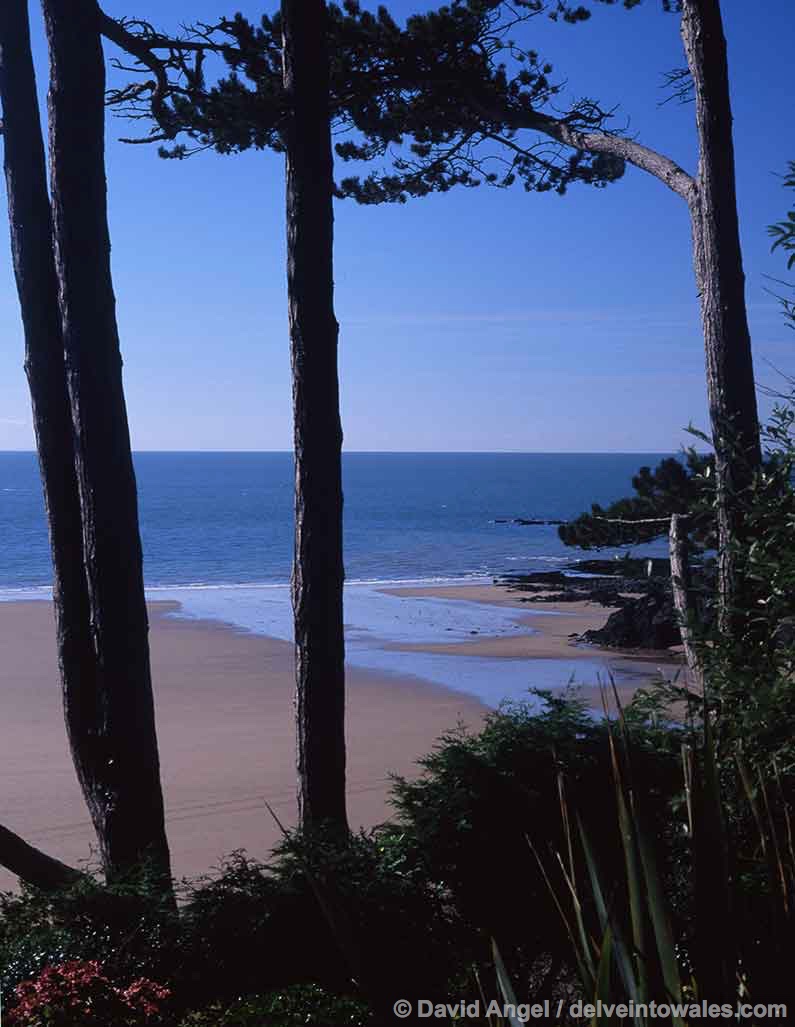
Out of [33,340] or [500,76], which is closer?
[33,340]

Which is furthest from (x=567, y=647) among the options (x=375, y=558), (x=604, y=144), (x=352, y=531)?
(x=352, y=531)

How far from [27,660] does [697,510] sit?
2044 centimetres

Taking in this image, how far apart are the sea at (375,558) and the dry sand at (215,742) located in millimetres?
1836

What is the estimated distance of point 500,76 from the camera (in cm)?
917

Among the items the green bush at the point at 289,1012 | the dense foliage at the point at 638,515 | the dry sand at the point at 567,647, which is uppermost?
the dense foliage at the point at 638,515

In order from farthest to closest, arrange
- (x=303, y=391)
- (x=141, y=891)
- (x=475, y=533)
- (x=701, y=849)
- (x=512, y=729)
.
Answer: (x=475, y=533) → (x=303, y=391) → (x=512, y=729) → (x=141, y=891) → (x=701, y=849)

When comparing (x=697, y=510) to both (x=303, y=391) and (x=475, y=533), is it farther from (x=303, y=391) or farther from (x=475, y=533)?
(x=475, y=533)

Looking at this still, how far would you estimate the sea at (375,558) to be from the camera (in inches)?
926

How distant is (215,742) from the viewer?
15289 mm

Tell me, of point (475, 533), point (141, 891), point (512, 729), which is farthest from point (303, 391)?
point (475, 533)

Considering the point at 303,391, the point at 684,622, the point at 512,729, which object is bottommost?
the point at 512,729

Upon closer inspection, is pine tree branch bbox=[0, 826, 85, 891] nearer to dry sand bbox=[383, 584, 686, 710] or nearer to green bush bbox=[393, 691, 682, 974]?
green bush bbox=[393, 691, 682, 974]

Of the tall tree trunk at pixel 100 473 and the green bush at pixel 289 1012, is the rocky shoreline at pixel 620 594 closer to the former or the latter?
the green bush at pixel 289 1012

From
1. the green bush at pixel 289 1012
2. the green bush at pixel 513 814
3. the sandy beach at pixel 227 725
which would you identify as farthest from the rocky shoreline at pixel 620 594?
the green bush at pixel 289 1012
